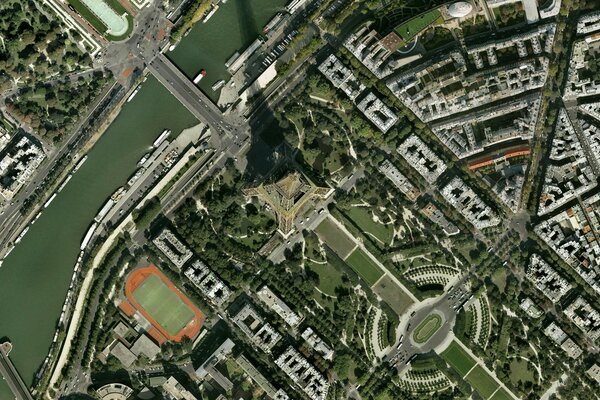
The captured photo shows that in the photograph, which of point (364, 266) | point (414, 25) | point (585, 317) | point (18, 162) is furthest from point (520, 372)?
point (18, 162)

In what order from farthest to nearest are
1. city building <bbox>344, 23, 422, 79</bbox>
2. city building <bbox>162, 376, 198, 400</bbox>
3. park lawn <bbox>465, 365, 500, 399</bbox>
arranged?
1. park lawn <bbox>465, 365, 500, 399</bbox>
2. city building <bbox>162, 376, 198, 400</bbox>
3. city building <bbox>344, 23, 422, 79</bbox>

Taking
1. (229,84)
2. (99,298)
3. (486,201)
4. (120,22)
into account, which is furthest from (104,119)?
(486,201)

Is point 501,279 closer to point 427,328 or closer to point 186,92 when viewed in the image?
point 427,328

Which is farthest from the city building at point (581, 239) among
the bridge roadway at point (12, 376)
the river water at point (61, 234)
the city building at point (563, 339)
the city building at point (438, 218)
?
the bridge roadway at point (12, 376)

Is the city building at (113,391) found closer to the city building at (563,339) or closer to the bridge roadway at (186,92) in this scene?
the bridge roadway at (186,92)

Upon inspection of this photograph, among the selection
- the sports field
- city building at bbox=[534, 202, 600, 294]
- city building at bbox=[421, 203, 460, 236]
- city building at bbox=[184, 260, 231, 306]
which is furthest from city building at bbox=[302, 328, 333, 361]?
city building at bbox=[534, 202, 600, 294]

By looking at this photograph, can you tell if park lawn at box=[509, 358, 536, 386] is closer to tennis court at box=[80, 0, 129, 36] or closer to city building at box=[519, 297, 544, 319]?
city building at box=[519, 297, 544, 319]
